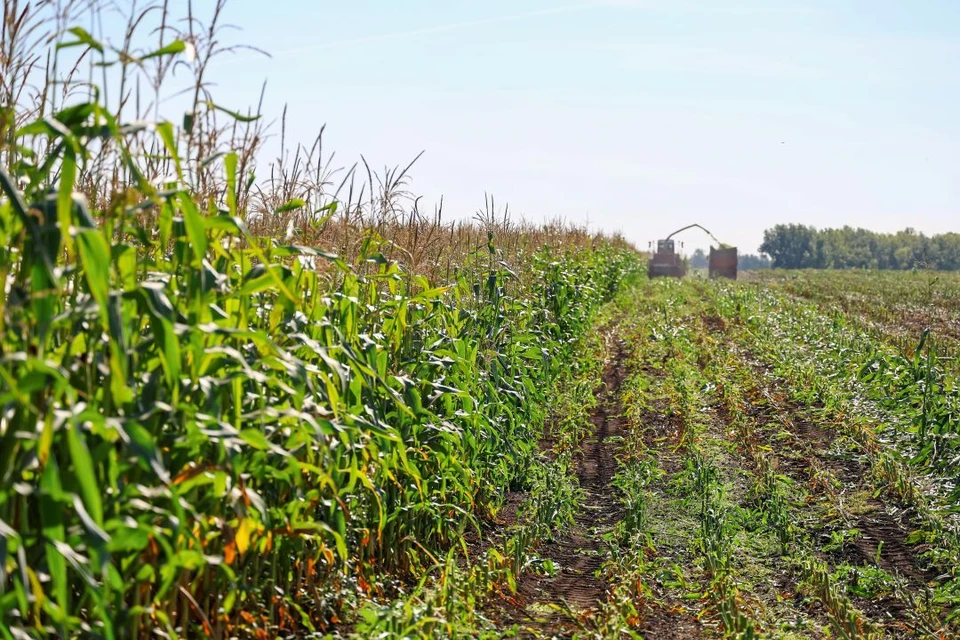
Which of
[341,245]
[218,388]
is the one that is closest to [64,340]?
[218,388]

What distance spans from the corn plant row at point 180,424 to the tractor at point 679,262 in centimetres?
3274

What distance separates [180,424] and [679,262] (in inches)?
1403

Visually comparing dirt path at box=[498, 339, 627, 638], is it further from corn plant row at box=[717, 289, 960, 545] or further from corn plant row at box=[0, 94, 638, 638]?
corn plant row at box=[717, 289, 960, 545]

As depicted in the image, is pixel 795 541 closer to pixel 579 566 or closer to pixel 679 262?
pixel 579 566

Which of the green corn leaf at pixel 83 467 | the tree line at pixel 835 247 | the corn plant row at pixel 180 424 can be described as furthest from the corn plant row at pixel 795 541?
the tree line at pixel 835 247

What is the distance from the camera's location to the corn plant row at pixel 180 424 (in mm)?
2494

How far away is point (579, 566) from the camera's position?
5648 mm

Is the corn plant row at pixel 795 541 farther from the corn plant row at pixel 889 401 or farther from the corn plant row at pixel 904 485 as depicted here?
the corn plant row at pixel 889 401

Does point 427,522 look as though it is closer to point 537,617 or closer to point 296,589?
point 537,617

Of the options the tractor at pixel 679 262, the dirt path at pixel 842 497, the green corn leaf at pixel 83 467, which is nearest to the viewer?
the green corn leaf at pixel 83 467

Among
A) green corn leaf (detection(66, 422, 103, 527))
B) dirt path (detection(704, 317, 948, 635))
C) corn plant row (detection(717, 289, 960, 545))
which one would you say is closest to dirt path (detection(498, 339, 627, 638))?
dirt path (detection(704, 317, 948, 635))

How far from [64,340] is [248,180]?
4.59 ft

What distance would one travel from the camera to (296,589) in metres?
4.02

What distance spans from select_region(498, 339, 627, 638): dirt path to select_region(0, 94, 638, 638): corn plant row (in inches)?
24.8
